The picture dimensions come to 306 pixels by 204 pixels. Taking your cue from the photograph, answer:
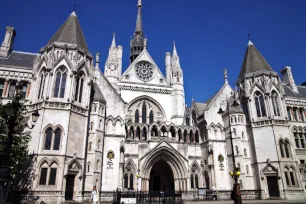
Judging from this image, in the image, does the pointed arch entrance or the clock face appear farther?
the clock face

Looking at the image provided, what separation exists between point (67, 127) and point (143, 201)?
9.21 metres

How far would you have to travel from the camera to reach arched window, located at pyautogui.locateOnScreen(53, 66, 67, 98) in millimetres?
22292

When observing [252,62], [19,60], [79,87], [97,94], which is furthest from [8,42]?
[252,62]

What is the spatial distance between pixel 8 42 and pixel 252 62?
30200 mm

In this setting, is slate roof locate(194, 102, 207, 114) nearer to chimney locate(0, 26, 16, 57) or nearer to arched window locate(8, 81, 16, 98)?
arched window locate(8, 81, 16, 98)

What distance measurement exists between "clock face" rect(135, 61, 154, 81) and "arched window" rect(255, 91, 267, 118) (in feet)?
56.1

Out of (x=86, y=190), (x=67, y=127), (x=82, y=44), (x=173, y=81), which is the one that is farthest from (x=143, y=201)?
(x=173, y=81)

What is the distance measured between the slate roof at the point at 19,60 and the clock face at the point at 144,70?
15951 millimetres

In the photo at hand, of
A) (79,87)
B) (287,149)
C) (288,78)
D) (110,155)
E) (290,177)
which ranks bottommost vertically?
(290,177)

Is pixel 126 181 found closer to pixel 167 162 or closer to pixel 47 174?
pixel 167 162

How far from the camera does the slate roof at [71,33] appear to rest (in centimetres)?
2453

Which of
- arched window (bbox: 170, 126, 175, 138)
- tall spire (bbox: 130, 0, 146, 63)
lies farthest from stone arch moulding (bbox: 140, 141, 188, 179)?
tall spire (bbox: 130, 0, 146, 63)

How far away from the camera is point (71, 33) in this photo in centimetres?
2520

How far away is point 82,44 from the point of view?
25.6m
